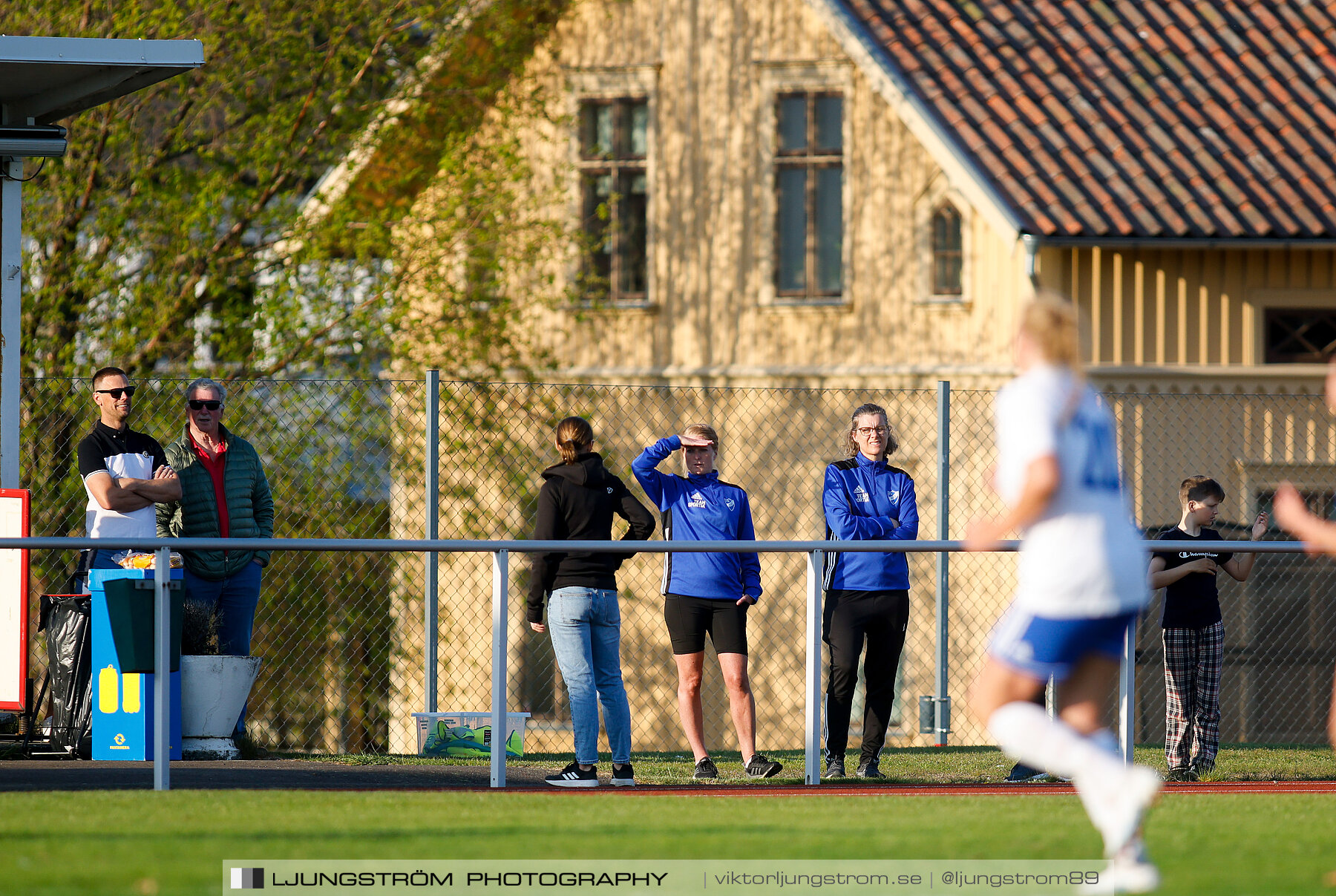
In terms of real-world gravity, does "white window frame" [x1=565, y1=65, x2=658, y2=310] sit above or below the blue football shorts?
above

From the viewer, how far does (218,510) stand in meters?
9.83

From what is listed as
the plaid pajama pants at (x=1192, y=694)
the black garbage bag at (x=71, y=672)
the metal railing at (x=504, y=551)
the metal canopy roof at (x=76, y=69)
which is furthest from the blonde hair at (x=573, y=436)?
the plaid pajama pants at (x=1192, y=694)

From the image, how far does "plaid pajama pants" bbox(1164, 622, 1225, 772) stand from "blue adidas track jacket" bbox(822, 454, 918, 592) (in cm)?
165

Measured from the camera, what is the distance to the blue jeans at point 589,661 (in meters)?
9.11

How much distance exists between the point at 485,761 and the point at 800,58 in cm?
951

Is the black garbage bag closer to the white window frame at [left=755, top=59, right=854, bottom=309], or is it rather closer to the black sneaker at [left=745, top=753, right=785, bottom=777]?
the black sneaker at [left=745, top=753, right=785, bottom=777]

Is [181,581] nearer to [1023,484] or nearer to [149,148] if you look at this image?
[1023,484]

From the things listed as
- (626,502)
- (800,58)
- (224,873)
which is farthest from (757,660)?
(224,873)

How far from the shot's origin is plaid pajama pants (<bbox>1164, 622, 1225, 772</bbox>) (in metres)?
9.85

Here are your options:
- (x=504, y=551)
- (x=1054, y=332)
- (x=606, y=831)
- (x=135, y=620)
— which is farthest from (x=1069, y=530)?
(x=135, y=620)

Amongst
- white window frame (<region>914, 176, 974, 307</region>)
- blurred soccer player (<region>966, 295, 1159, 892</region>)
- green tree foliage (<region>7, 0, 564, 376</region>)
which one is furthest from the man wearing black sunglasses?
white window frame (<region>914, 176, 974, 307</region>)

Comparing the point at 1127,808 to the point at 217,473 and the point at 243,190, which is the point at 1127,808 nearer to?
the point at 217,473

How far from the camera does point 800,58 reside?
17312 millimetres

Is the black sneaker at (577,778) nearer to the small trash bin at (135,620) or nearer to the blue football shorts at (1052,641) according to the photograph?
the small trash bin at (135,620)
